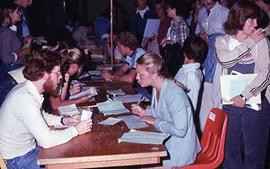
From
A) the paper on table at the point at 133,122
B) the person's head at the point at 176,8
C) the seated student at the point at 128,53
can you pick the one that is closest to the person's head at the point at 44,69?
the paper on table at the point at 133,122

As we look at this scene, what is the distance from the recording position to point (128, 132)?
254 centimetres

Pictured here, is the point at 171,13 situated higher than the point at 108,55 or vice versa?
the point at 171,13

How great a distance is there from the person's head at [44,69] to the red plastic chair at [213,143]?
1.02 metres

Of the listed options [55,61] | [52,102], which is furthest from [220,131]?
[52,102]

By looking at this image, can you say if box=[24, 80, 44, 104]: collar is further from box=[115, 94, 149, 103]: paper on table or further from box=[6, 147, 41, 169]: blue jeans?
box=[115, 94, 149, 103]: paper on table

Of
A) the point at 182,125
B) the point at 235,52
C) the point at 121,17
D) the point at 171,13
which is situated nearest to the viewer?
the point at 182,125

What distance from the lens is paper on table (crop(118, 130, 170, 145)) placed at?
7.82ft

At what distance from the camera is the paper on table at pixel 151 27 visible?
590 cm

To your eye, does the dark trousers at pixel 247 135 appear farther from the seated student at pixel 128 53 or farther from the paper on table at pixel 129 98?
the seated student at pixel 128 53

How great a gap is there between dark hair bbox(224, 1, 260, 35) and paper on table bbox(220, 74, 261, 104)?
0.35 meters

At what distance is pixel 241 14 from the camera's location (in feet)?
9.38

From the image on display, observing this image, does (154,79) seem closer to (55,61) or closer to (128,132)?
(128,132)

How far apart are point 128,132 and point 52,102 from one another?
0.98m

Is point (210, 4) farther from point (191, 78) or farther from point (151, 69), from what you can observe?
point (151, 69)
